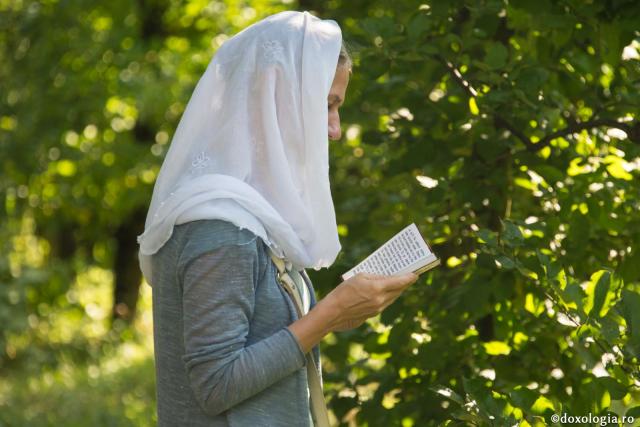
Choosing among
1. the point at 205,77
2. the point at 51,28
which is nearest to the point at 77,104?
the point at 51,28

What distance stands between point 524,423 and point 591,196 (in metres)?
0.96

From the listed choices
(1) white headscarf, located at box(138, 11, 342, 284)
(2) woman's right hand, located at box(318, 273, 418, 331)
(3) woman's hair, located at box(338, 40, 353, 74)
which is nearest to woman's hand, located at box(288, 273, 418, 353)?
(2) woman's right hand, located at box(318, 273, 418, 331)

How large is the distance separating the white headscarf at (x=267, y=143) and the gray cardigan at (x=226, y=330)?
7 centimetres

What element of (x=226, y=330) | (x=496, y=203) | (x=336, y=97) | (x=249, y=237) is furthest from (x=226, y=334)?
(x=496, y=203)

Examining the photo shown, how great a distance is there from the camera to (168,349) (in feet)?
7.03

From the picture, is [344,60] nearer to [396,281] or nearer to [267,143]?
[267,143]

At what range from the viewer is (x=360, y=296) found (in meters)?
2.06

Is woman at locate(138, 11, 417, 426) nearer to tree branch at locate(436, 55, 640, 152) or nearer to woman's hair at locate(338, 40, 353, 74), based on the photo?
woman's hair at locate(338, 40, 353, 74)

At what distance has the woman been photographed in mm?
1979

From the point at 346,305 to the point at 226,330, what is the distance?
257 millimetres

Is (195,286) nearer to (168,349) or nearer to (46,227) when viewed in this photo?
(168,349)

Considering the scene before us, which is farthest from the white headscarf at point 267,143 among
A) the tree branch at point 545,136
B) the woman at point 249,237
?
the tree branch at point 545,136

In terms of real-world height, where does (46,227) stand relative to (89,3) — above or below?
below

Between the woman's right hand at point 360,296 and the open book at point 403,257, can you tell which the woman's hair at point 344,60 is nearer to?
the open book at point 403,257
